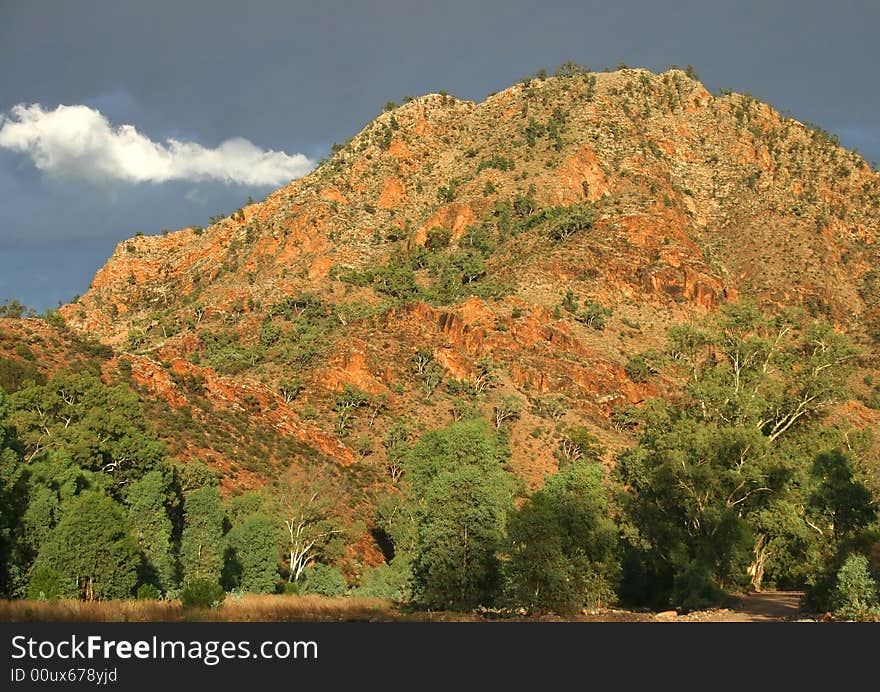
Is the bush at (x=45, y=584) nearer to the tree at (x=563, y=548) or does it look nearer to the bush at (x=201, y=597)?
the bush at (x=201, y=597)

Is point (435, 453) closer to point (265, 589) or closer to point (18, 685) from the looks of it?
point (265, 589)

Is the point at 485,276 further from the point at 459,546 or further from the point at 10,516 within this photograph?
the point at 10,516

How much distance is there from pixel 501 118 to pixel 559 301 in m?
58.5

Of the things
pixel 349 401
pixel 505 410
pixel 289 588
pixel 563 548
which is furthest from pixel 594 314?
pixel 563 548

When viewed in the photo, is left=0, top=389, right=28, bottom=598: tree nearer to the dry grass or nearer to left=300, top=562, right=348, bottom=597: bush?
the dry grass

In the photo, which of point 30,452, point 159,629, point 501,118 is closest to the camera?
point 159,629

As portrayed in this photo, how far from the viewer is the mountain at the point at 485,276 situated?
5959 cm

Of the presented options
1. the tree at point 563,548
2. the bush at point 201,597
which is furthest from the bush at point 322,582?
the bush at point 201,597

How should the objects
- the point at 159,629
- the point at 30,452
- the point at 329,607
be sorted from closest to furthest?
the point at 159,629 < the point at 329,607 < the point at 30,452

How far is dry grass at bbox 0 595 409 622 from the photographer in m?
14.6

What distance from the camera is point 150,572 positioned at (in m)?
27.3

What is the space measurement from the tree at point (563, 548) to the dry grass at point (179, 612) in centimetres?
406

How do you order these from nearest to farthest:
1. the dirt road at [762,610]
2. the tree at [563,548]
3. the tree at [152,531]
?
the tree at [563,548]
the dirt road at [762,610]
the tree at [152,531]

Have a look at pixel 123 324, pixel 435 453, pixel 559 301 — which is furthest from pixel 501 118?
pixel 435 453
